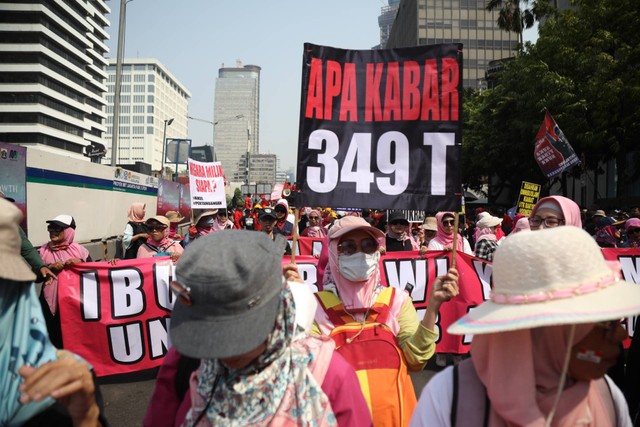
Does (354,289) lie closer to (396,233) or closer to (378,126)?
(378,126)

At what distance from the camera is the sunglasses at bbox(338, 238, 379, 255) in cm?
286

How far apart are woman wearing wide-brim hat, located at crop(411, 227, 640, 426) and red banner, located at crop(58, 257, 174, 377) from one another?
445cm

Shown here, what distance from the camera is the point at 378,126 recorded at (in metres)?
3.29

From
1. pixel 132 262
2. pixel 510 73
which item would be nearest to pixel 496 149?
pixel 510 73

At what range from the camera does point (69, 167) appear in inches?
541

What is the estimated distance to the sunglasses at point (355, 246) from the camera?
286 cm

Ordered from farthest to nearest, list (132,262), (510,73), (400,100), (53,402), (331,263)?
1. (510,73)
2. (132,262)
3. (400,100)
4. (331,263)
5. (53,402)

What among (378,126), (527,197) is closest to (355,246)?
(378,126)

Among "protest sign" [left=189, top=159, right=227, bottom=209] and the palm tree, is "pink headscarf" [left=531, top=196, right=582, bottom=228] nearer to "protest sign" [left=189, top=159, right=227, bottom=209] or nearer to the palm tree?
"protest sign" [left=189, top=159, right=227, bottom=209]

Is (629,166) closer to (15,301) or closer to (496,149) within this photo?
(496,149)

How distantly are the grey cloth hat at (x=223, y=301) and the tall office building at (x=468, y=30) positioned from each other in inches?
3113

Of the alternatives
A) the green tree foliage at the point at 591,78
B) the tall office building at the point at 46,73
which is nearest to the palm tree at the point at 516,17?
the green tree foliage at the point at 591,78

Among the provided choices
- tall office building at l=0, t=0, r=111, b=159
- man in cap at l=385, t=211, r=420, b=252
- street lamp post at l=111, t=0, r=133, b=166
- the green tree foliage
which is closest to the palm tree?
the green tree foliage

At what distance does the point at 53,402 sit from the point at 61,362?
21 cm
